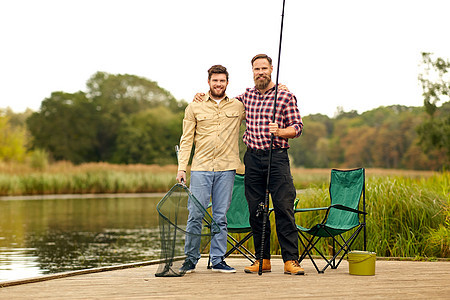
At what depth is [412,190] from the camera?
6.79 m

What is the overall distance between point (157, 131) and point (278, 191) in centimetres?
3416

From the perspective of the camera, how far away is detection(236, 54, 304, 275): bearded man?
14.2ft

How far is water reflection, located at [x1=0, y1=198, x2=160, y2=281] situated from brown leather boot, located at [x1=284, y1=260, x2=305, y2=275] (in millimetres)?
3047

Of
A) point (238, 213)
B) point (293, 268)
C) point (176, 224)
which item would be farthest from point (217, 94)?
point (293, 268)

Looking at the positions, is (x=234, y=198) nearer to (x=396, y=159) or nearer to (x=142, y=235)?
(x=142, y=235)

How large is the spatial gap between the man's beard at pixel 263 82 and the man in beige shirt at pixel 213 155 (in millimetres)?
205

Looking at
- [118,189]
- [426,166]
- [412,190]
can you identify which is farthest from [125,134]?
[412,190]

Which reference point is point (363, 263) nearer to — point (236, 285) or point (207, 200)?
point (236, 285)

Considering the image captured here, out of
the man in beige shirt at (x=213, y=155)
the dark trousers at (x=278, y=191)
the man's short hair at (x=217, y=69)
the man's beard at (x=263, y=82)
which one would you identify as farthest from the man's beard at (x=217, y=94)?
the dark trousers at (x=278, y=191)

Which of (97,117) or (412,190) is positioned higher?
(97,117)

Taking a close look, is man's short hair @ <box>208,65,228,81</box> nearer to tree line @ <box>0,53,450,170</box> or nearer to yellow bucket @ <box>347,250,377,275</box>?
yellow bucket @ <box>347,250,377,275</box>

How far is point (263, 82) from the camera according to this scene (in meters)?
4.37

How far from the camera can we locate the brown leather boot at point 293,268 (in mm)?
4324

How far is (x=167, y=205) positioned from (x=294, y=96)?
1.11 m
